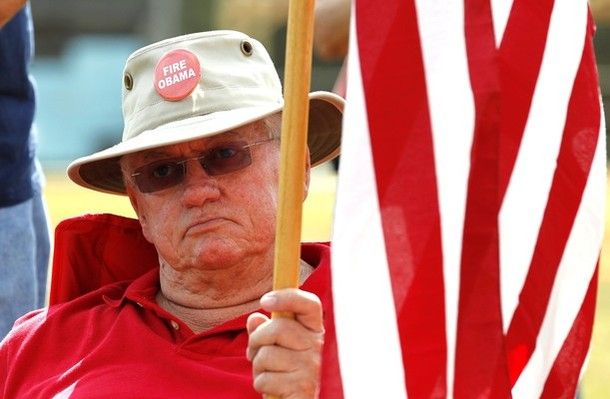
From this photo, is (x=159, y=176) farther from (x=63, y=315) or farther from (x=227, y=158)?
(x=63, y=315)

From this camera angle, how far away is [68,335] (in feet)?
11.9

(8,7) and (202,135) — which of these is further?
(8,7)

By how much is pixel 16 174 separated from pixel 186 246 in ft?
3.37

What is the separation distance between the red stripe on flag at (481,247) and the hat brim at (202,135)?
986 millimetres

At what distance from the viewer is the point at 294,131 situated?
8.59ft

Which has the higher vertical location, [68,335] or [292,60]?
[292,60]

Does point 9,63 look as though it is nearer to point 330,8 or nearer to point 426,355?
point 330,8

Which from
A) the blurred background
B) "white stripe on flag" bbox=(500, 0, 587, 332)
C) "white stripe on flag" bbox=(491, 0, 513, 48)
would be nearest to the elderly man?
"white stripe on flag" bbox=(500, 0, 587, 332)

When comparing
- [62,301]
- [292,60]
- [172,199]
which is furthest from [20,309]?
[292,60]

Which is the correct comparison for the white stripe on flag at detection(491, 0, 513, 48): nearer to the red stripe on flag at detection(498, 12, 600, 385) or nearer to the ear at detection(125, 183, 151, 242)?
the red stripe on flag at detection(498, 12, 600, 385)

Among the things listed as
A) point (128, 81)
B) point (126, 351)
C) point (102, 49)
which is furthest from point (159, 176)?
point (102, 49)

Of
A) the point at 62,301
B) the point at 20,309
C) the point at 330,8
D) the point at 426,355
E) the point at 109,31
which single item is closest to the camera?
the point at 426,355

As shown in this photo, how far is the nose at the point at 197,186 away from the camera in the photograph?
347 centimetres

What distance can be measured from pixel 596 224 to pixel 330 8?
1515mm
